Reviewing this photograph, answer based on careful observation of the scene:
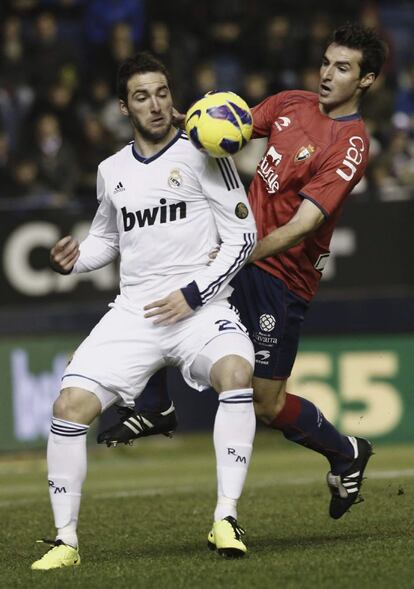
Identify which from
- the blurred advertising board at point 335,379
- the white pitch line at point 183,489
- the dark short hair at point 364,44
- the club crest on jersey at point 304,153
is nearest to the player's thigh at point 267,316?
the club crest on jersey at point 304,153

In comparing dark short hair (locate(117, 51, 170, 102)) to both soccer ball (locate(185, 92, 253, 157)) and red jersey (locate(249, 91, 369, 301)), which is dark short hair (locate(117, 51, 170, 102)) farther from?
red jersey (locate(249, 91, 369, 301))

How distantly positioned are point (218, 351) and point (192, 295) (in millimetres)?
314

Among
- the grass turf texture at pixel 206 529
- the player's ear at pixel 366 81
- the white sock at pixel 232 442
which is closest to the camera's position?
the grass turf texture at pixel 206 529

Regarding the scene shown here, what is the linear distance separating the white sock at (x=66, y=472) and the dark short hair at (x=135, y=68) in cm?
175

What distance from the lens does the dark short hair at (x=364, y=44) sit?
7.51 m

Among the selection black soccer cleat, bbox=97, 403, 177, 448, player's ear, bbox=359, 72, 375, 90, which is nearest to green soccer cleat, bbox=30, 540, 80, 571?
black soccer cleat, bbox=97, 403, 177, 448

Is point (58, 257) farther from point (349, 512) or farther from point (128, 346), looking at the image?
point (349, 512)

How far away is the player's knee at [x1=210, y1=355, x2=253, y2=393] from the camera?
6.75m

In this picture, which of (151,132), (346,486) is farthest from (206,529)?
(151,132)

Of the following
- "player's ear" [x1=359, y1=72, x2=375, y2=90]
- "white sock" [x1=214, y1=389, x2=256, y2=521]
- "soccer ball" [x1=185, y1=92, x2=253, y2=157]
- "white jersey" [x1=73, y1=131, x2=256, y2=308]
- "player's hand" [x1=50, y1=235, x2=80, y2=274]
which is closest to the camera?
"white sock" [x1=214, y1=389, x2=256, y2=521]

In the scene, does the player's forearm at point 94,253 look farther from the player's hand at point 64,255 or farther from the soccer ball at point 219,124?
the soccer ball at point 219,124

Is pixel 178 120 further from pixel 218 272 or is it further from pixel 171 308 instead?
pixel 171 308

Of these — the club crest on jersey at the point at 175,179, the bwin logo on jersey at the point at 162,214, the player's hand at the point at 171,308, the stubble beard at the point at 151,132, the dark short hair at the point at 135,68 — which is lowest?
the player's hand at the point at 171,308

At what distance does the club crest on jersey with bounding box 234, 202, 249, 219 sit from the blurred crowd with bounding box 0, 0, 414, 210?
7354 millimetres
